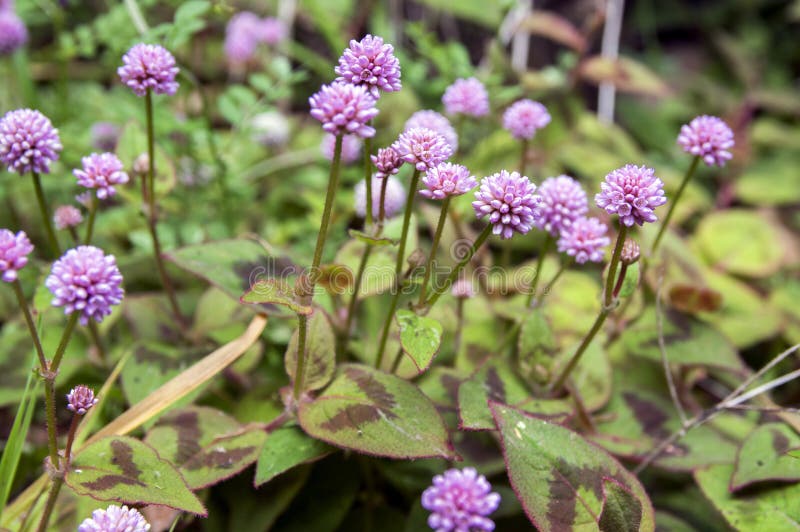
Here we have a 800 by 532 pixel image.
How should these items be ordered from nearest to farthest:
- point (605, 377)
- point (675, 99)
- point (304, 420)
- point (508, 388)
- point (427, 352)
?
point (427, 352) < point (304, 420) < point (508, 388) < point (605, 377) < point (675, 99)

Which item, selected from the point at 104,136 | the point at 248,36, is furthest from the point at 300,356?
the point at 248,36

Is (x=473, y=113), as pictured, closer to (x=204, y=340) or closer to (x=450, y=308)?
(x=450, y=308)

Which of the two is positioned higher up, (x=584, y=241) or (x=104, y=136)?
(x=584, y=241)

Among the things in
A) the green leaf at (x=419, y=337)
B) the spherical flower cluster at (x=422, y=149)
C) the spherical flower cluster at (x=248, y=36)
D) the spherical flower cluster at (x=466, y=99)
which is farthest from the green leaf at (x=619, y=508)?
the spherical flower cluster at (x=248, y=36)

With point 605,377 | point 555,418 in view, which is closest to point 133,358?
point 555,418

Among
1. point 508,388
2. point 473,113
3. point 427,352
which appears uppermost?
point 473,113

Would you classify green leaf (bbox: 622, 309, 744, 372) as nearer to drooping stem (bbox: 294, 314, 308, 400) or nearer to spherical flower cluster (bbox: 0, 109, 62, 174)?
drooping stem (bbox: 294, 314, 308, 400)

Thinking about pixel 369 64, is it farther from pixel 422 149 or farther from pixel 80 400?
pixel 80 400
